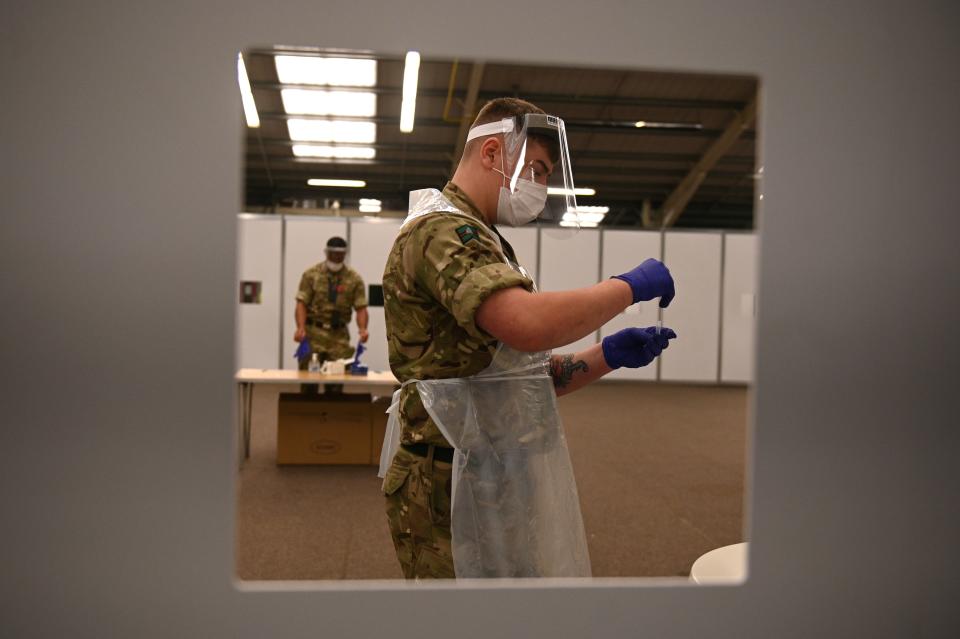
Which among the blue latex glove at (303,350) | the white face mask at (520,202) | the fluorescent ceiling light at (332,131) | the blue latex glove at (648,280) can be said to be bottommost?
the blue latex glove at (303,350)

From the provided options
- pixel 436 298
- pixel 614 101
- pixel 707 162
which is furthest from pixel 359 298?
pixel 707 162

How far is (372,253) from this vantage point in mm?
8234

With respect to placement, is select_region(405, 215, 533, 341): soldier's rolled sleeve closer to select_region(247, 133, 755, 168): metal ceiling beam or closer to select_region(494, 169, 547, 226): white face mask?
select_region(494, 169, 547, 226): white face mask

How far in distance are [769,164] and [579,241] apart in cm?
829

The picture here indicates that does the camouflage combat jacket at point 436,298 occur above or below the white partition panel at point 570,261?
below

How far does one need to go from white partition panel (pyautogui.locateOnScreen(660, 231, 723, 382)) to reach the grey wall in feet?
28.1

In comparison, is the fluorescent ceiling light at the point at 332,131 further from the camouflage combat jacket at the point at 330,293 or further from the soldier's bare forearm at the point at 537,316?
the soldier's bare forearm at the point at 537,316

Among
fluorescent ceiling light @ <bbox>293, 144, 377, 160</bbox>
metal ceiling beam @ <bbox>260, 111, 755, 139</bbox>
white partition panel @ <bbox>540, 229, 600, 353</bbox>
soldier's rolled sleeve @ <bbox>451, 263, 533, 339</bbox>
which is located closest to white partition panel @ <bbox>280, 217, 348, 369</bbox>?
metal ceiling beam @ <bbox>260, 111, 755, 139</bbox>

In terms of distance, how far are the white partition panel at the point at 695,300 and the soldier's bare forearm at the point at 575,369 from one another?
756cm

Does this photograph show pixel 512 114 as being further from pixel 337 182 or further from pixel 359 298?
pixel 337 182

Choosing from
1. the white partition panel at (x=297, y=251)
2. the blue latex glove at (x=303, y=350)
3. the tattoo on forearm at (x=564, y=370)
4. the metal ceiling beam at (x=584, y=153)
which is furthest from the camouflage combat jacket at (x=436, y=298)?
the metal ceiling beam at (x=584, y=153)

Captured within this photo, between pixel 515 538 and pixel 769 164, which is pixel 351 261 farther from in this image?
pixel 769 164

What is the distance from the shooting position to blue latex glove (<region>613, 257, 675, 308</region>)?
1.06 meters

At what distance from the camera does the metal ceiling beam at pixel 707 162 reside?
8578mm
